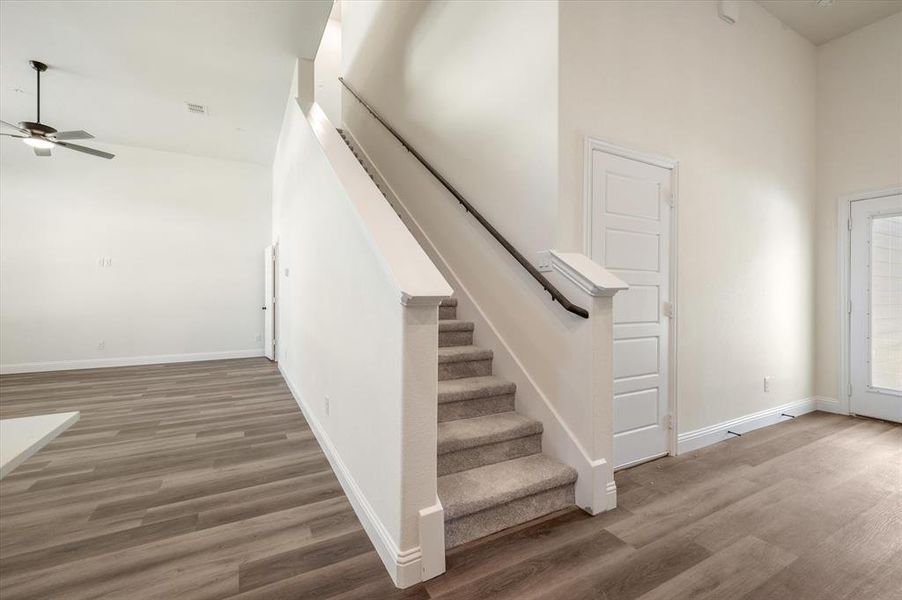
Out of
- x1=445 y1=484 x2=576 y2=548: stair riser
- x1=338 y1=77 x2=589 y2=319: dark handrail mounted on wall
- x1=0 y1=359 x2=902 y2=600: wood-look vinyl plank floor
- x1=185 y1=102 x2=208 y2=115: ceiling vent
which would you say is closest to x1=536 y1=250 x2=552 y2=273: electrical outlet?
x1=338 y1=77 x2=589 y2=319: dark handrail mounted on wall

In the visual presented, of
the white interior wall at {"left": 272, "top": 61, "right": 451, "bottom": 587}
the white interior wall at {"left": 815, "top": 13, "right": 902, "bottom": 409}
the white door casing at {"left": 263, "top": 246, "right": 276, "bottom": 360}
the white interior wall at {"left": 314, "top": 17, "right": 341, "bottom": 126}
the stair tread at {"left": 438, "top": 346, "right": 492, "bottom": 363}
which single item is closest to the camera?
the white interior wall at {"left": 272, "top": 61, "right": 451, "bottom": 587}

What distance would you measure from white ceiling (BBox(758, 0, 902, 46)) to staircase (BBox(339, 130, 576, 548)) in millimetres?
4233

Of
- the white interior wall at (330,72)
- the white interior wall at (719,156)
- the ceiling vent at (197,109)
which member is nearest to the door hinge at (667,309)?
the white interior wall at (719,156)

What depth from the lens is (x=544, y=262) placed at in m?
2.41

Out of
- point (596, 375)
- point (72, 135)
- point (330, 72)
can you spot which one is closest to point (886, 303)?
point (596, 375)

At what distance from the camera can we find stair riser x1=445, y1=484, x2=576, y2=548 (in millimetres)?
1891

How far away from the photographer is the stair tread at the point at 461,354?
268 centimetres

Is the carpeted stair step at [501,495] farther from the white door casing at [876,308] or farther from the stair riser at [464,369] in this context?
the white door casing at [876,308]

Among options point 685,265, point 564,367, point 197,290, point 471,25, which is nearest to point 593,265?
point 564,367

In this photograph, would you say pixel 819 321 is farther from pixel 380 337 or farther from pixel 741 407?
pixel 380 337

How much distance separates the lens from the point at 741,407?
3.43 m

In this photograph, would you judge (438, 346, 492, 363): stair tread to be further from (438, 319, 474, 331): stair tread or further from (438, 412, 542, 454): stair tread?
(438, 412, 542, 454): stair tread

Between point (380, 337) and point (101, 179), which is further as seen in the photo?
point (101, 179)

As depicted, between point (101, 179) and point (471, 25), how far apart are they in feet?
21.0
